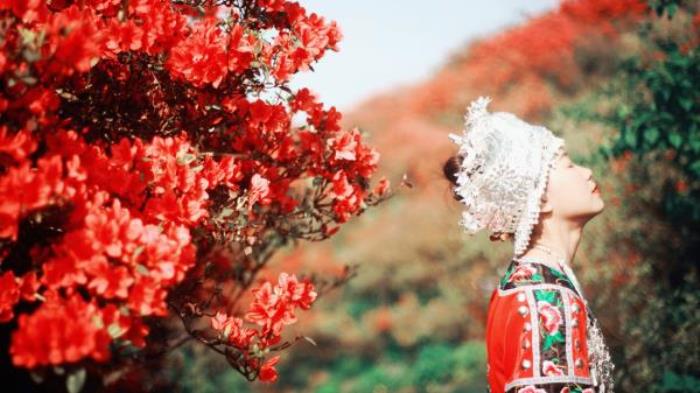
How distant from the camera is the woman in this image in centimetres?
193

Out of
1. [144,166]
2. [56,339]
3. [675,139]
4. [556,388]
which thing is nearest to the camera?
[56,339]

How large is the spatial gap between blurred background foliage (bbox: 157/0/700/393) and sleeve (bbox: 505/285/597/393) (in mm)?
819

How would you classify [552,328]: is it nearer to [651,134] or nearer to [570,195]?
[570,195]

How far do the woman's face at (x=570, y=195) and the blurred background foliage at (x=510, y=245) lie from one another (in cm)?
56

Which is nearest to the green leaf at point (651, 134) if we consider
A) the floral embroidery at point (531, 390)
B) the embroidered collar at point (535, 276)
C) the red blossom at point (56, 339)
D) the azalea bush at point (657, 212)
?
the azalea bush at point (657, 212)

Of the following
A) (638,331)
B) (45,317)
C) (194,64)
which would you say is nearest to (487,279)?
(638,331)

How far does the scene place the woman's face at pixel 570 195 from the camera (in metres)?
2.20

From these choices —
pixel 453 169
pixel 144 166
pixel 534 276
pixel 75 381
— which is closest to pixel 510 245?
pixel 453 169

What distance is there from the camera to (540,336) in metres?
1.93

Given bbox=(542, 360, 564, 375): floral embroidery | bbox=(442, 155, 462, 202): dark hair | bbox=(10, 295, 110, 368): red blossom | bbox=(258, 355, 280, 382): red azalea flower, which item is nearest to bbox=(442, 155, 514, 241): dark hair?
bbox=(442, 155, 462, 202): dark hair

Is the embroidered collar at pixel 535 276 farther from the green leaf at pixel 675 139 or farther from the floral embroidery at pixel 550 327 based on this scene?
the green leaf at pixel 675 139

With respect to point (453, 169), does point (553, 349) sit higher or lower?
lower

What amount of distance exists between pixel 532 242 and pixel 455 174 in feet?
1.21

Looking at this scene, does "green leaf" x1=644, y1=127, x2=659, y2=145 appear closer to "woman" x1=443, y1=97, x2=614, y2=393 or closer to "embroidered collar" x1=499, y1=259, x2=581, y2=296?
"woman" x1=443, y1=97, x2=614, y2=393
